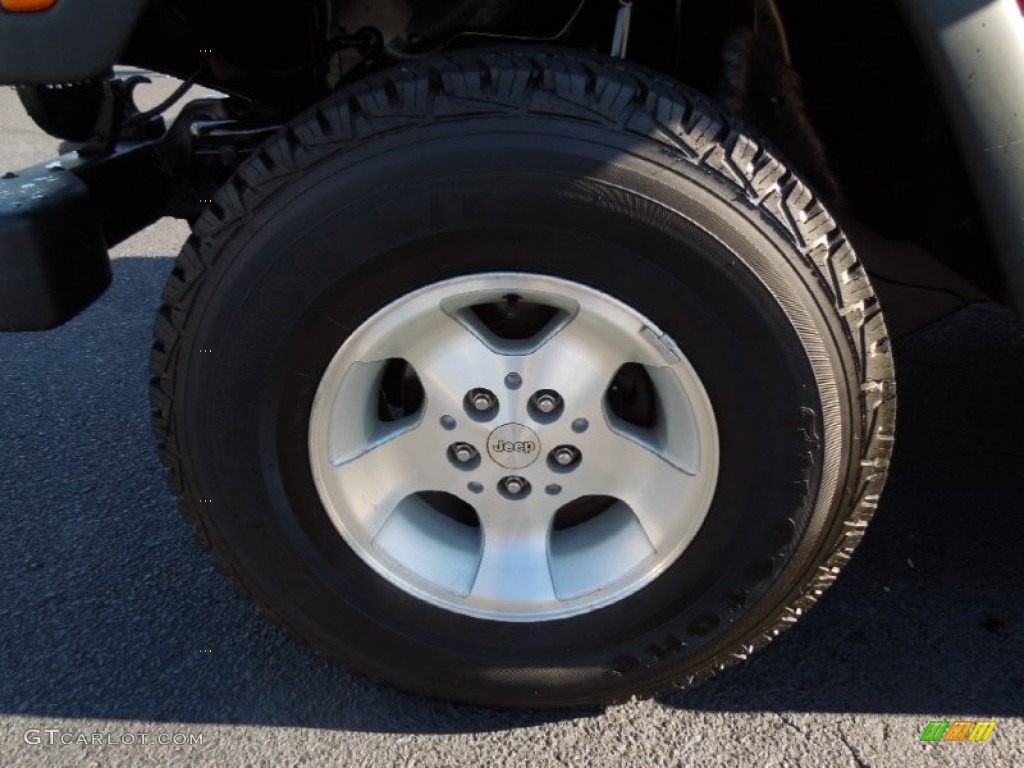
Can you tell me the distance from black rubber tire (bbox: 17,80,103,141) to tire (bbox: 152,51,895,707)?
104cm

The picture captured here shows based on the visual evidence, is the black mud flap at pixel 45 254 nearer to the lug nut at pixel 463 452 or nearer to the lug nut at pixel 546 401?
the lug nut at pixel 463 452

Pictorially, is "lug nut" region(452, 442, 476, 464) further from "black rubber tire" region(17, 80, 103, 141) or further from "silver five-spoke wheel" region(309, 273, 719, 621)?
"black rubber tire" region(17, 80, 103, 141)

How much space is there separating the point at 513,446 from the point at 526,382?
13cm

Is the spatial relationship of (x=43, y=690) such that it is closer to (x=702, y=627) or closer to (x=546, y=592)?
(x=546, y=592)

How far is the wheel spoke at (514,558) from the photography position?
1.76 m

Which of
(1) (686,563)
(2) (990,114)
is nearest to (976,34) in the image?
(2) (990,114)

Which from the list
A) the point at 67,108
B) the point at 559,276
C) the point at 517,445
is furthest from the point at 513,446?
the point at 67,108

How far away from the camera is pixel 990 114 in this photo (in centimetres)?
147

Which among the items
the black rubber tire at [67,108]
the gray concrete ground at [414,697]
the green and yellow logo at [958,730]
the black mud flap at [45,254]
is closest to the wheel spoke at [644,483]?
the gray concrete ground at [414,697]

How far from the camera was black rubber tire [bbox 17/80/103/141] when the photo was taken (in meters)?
2.32

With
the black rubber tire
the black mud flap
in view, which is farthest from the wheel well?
the black mud flap

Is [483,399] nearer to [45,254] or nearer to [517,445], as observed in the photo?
[517,445]

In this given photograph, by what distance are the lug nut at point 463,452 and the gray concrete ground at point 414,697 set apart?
55cm

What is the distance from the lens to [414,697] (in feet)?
6.23
